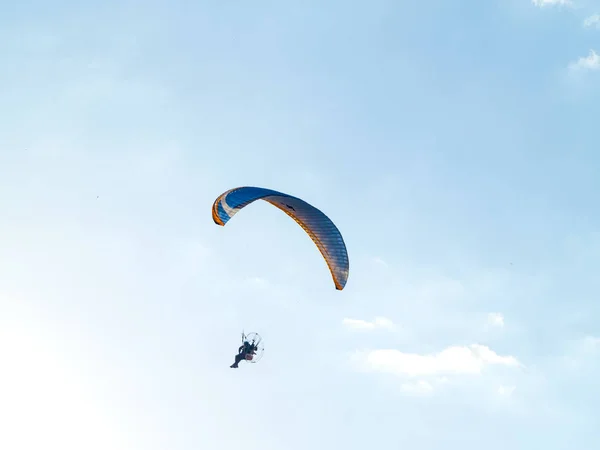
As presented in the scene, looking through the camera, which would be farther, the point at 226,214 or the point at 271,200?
the point at 271,200

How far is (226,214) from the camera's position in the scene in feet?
131

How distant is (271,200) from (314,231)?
3537 millimetres

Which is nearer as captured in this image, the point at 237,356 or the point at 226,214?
the point at 226,214

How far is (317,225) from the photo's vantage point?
4444 centimetres

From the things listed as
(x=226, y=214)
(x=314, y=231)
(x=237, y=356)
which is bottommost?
(x=237, y=356)

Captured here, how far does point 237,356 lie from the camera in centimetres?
4503

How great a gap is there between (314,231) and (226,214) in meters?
7.07

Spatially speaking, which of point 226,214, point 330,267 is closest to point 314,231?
point 330,267

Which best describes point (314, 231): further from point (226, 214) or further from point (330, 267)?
point (226, 214)

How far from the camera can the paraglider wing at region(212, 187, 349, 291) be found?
4159 cm

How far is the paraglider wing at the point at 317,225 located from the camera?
41594 millimetres

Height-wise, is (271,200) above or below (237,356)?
above

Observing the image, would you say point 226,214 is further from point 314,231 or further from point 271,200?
point 314,231

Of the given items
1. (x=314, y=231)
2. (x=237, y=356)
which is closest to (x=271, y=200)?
(x=314, y=231)
